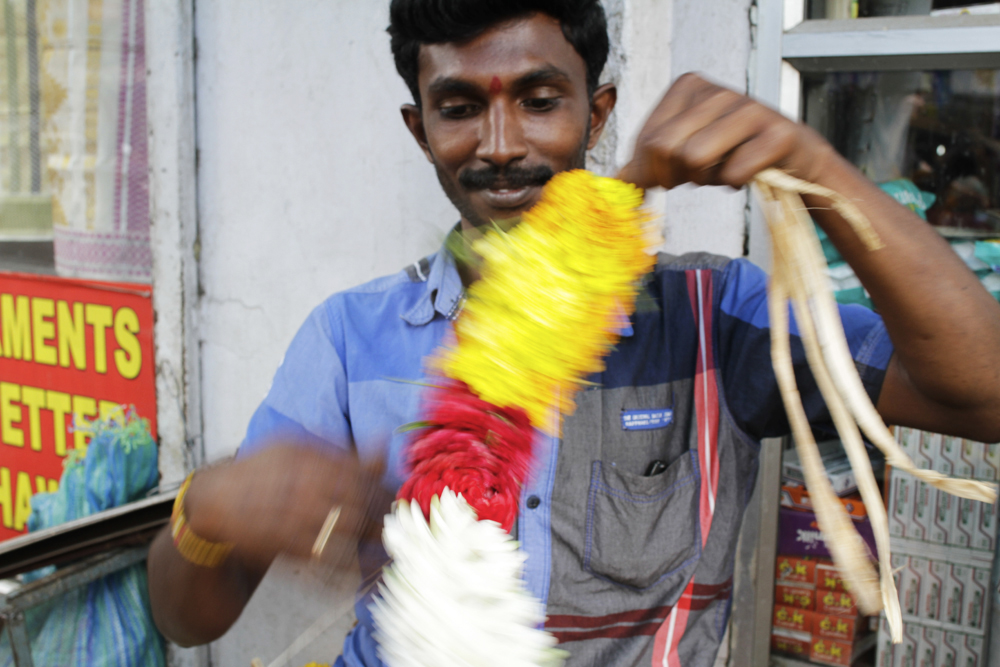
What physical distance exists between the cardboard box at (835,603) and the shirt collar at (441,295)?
5.84 feet

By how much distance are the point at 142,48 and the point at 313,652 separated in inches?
102

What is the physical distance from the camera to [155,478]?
287 cm

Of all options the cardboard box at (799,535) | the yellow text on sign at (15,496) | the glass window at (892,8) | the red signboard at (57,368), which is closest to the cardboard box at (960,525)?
the cardboard box at (799,535)

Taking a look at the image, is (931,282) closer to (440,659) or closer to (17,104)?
(440,659)

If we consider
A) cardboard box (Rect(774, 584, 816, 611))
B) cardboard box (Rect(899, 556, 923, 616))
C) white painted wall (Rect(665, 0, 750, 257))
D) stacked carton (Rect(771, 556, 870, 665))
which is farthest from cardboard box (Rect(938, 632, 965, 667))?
white painted wall (Rect(665, 0, 750, 257))

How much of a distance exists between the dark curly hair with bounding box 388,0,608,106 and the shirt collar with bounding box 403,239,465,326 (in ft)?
1.41

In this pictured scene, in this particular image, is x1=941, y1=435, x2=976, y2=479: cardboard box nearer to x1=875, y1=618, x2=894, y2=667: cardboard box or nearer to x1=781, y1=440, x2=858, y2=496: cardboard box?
x1=781, y1=440, x2=858, y2=496: cardboard box

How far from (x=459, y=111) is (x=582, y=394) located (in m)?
0.69

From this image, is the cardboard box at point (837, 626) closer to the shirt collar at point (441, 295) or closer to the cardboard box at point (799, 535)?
the cardboard box at point (799, 535)

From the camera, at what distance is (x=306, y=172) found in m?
2.56

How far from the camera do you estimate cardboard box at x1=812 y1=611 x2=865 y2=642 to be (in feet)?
7.75

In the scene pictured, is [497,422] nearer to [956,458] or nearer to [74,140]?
[956,458]

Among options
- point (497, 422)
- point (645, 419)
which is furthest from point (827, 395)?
point (645, 419)

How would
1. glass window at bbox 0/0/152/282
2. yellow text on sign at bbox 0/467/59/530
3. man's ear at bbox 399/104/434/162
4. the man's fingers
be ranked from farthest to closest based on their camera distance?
yellow text on sign at bbox 0/467/59/530
glass window at bbox 0/0/152/282
man's ear at bbox 399/104/434/162
the man's fingers
